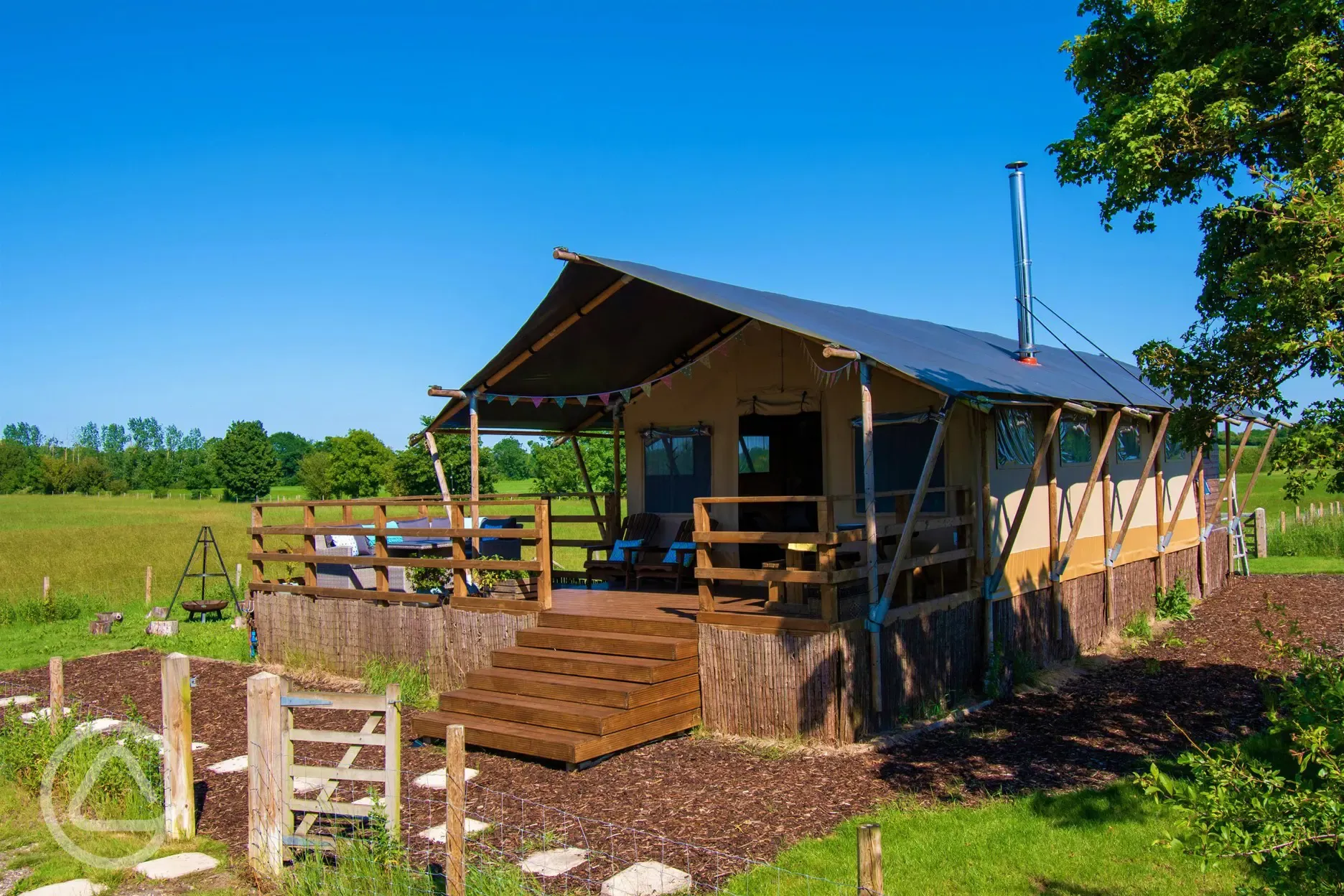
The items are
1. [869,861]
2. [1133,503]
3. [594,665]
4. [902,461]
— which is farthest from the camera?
[1133,503]

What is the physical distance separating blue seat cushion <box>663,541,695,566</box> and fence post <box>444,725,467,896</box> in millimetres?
6767

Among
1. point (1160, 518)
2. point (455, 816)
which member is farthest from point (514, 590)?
point (1160, 518)

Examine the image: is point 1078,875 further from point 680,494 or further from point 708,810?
point 680,494

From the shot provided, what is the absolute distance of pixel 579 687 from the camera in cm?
869

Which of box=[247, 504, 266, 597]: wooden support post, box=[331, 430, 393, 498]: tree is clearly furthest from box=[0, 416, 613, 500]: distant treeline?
box=[247, 504, 266, 597]: wooden support post

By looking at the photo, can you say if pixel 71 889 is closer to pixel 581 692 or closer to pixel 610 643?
pixel 581 692

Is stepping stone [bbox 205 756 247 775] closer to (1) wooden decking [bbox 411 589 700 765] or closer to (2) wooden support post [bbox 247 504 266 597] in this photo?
(1) wooden decking [bbox 411 589 700 765]

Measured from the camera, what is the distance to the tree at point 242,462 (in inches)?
3391

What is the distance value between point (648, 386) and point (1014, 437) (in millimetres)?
4121

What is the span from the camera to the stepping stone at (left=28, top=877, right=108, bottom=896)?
5.71m

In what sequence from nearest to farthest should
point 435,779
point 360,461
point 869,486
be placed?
point 435,779
point 869,486
point 360,461

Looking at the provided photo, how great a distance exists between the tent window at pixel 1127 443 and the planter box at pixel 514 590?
8.26 meters

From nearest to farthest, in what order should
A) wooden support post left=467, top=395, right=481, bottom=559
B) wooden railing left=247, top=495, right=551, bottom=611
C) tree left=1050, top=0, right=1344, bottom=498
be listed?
tree left=1050, top=0, right=1344, bottom=498, wooden railing left=247, top=495, right=551, bottom=611, wooden support post left=467, top=395, right=481, bottom=559

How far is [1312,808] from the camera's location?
3.16m
